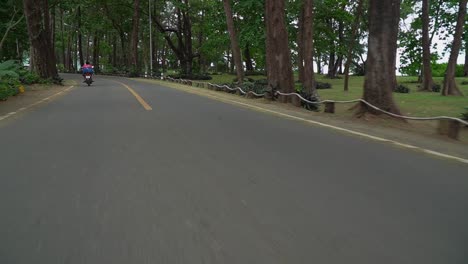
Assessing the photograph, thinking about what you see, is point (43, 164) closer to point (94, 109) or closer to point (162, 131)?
point (162, 131)

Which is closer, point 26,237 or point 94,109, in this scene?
point 26,237

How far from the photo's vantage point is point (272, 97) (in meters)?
20.2

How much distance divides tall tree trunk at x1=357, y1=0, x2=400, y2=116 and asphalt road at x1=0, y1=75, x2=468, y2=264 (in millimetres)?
4901

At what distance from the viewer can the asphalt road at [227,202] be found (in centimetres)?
332

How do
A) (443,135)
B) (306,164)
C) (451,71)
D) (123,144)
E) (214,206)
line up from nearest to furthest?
(214,206), (306,164), (123,144), (443,135), (451,71)

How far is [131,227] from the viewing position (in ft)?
12.5

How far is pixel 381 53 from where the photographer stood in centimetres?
1270

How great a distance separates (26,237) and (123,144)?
4337 millimetres

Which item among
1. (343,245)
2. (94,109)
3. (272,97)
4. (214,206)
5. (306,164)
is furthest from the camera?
(272,97)

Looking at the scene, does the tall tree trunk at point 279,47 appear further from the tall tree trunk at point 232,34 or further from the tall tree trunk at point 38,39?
the tall tree trunk at point 38,39

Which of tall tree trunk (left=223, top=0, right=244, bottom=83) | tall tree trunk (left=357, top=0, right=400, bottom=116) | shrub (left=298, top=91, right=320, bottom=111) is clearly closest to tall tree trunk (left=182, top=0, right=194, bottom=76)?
tall tree trunk (left=223, top=0, right=244, bottom=83)

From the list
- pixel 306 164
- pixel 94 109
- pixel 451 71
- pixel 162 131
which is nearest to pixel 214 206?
pixel 306 164

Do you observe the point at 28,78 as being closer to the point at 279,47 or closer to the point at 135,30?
the point at 279,47

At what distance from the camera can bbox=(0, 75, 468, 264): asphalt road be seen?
332 cm
